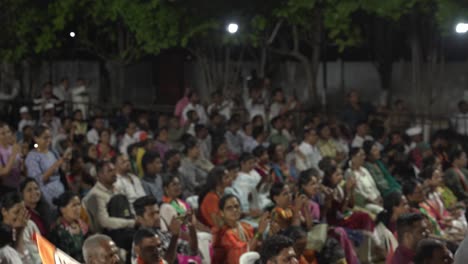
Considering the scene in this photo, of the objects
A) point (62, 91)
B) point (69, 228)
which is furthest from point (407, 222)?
point (62, 91)

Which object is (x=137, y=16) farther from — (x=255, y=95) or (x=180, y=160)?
(x=180, y=160)

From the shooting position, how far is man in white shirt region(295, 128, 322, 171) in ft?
48.3

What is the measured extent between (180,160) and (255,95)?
5.91 meters

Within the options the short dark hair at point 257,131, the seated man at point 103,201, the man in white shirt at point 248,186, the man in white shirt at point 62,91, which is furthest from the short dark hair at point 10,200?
the man in white shirt at point 62,91

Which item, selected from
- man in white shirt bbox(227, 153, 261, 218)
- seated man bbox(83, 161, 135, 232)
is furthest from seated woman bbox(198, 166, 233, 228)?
seated man bbox(83, 161, 135, 232)

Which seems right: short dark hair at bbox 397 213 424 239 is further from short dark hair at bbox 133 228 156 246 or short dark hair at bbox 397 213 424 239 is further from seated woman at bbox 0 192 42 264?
seated woman at bbox 0 192 42 264

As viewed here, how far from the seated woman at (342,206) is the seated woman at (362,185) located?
18.3 inches

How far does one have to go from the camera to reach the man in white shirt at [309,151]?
14727mm

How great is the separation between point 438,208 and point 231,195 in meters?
3.30

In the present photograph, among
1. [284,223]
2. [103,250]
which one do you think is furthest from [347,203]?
[103,250]

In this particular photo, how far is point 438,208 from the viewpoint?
12000 millimetres

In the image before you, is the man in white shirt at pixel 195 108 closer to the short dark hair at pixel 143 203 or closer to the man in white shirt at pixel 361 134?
the man in white shirt at pixel 361 134

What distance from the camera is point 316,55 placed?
20.7 m

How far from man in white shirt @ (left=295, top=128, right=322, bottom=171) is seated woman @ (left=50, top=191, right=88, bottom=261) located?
5.92m
